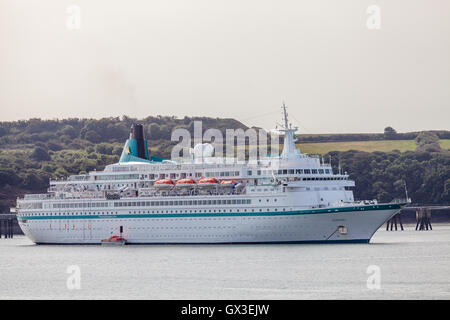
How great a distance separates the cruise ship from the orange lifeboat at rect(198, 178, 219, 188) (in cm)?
9

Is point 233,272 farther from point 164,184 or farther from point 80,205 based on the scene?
point 80,205

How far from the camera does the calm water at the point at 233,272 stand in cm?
5116

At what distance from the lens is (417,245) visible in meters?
83.2

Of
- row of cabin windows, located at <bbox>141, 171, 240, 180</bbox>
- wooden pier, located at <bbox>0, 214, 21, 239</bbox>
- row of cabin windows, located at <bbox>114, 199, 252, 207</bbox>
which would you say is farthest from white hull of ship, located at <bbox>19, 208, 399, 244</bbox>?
wooden pier, located at <bbox>0, 214, 21, 239</bbox>

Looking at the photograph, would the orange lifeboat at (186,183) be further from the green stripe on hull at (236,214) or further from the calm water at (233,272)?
the calm water at (233,272)

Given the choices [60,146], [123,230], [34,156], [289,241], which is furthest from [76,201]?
[60,146]

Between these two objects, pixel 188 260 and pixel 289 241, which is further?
pixel 289 241

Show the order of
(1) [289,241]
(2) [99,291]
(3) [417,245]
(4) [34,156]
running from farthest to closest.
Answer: (4) [34,156] → (3) [417,245] → (1) [289,241] → (2) [99,291]

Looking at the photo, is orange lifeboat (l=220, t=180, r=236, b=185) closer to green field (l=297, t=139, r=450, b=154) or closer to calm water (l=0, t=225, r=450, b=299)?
calm water (l=0, t=225, r=450, b=299)

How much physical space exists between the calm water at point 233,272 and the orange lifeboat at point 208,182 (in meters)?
5.36

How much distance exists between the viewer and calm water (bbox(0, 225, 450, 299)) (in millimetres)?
51156

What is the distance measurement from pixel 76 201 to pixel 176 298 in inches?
1625

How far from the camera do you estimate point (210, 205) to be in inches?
3157
